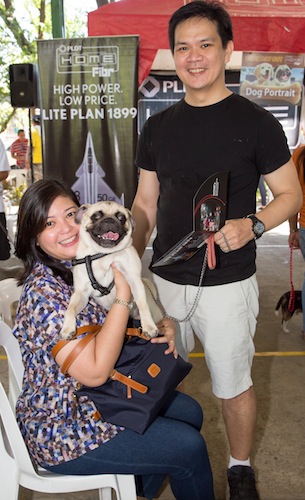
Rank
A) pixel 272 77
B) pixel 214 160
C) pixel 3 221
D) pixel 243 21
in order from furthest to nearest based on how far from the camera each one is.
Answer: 1. pixel 272 77
2. pixel 3 221
3. pixel 243 21
4. pixel 214 160

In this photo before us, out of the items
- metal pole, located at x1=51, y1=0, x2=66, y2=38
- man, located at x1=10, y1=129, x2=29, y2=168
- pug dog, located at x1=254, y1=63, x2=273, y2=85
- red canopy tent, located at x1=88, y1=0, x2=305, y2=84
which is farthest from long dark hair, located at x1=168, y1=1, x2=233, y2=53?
man, located at x1=10, y1=129, x2=29, y2=168

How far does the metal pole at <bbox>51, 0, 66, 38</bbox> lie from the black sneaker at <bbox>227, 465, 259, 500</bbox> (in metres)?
5.93

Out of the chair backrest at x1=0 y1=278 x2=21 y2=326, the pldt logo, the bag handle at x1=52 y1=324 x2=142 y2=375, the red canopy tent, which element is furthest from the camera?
the pldt logo

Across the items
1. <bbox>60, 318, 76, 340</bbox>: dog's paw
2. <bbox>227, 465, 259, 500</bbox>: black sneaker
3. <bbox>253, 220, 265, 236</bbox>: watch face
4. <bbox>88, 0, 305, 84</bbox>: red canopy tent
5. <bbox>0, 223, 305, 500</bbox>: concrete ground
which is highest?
<bbox>88, 0, 305, 84</bbox>: red canopy tent

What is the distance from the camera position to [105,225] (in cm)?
152

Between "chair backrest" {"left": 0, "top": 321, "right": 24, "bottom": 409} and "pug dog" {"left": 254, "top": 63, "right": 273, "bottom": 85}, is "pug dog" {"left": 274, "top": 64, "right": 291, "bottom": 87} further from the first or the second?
"chair backrest" {"left": 0, "top": 321, "right": 24, "bottom": 409}

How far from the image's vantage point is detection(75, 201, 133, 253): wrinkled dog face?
60.3 inches

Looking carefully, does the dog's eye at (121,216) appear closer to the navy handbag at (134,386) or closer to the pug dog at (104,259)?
the pug dog at (104,259)

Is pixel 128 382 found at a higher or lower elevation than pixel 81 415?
higher

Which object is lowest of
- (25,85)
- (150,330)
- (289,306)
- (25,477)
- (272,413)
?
(272,413)

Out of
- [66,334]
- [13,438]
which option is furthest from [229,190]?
[13,438]

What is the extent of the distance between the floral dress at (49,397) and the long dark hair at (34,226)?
0.14m

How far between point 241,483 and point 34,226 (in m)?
1.37

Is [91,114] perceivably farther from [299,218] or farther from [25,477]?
[25,477]
